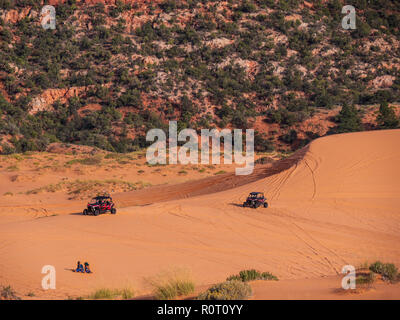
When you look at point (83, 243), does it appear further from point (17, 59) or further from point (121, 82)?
point (17, 59)

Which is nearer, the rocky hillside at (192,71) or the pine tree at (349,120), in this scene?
the pine tree at (349,120)

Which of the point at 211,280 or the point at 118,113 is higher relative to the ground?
the point at 118,113

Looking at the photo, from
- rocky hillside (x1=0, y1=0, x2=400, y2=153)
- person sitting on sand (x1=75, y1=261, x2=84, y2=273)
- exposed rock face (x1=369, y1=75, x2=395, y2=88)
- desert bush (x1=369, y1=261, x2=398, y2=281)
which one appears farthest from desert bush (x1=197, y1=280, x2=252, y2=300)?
exposed rock face (x1=369, y1=75, x2=395, y2=88)

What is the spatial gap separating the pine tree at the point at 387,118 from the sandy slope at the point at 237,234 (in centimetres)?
2426

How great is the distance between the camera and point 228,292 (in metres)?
8.94

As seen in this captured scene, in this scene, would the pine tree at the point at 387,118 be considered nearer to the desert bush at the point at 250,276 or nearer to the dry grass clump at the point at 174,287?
the desert bush at the point at 250,276

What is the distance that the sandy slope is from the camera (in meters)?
15.1

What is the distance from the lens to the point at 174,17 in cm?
7981

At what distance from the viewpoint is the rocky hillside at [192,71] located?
2386 inches

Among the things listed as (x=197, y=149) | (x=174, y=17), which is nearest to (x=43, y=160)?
(x=197, y=149)

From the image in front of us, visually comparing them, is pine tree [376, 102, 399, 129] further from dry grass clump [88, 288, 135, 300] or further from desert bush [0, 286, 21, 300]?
desert bush [0, 286, 21, 300]

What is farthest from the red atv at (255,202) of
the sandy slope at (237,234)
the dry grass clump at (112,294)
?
the dry grass clump at (112,294)

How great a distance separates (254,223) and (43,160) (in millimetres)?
31681

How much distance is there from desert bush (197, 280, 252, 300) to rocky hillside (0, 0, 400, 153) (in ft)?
155
